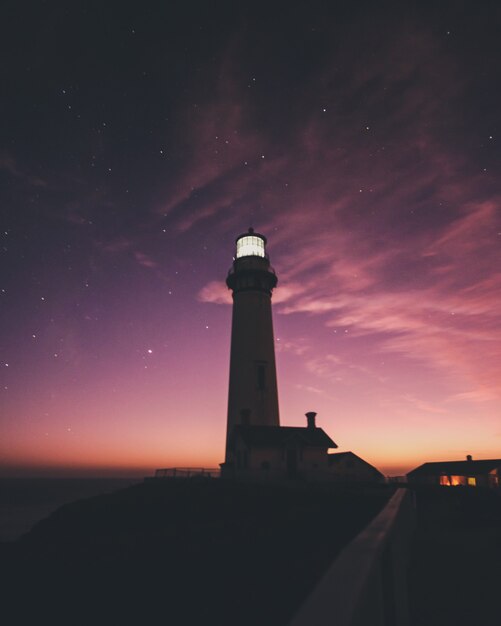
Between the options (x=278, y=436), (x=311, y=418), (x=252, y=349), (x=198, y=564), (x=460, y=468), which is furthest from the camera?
(x=460, y=468)

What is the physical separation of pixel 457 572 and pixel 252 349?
2808 centimetres

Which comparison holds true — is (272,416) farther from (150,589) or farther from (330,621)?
(330,621)

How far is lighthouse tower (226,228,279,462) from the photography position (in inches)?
1346

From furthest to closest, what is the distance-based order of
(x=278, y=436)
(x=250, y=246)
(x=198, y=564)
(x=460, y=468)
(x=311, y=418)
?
(x=460, y=468), (x=250, y=246), (x=311, y=418), (x=278, y=436), (x=198, y=564)

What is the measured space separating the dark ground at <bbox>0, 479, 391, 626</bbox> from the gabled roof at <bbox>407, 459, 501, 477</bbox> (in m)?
23.1

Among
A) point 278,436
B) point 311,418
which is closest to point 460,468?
point 311,418

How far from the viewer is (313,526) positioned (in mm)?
16172

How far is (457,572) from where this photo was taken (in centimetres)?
703

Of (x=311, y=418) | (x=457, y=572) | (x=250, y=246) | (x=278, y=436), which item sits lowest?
(x=457, y=572)

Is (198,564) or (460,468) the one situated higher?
(460,468)

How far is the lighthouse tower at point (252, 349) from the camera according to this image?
112 feet

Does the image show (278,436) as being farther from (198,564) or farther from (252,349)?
(198,564)

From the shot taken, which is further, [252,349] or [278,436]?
[252,349]

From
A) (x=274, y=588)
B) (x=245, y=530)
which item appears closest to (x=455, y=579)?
(x=274, y=588)
